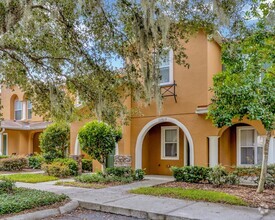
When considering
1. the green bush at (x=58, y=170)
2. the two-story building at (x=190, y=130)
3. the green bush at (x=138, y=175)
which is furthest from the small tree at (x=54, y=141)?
the green bush at (x=138, y=175)

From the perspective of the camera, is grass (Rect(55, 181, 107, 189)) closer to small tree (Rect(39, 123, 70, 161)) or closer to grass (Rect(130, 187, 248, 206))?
grass (Rect(130, 187, 248, 206))

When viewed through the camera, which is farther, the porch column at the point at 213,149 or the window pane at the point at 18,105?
the window pane at the point at 18,105

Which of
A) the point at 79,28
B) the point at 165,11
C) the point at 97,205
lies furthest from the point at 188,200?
the point at 79,28

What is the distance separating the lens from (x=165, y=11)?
312 inches

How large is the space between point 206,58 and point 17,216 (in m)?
9.01

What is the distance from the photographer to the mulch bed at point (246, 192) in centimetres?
844

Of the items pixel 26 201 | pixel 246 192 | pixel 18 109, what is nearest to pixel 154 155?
pixel 246 192

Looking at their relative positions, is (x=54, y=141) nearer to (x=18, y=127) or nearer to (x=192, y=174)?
(x=18, y=127)

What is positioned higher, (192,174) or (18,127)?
(18,127)

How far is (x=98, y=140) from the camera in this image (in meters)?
12.8

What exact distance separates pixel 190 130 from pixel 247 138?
2.60 m

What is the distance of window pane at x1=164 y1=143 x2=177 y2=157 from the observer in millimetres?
15039

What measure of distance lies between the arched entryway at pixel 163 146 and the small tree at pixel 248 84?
17.0ft

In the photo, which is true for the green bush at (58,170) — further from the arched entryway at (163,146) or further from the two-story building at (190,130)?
the arched entryway at (163,146)
